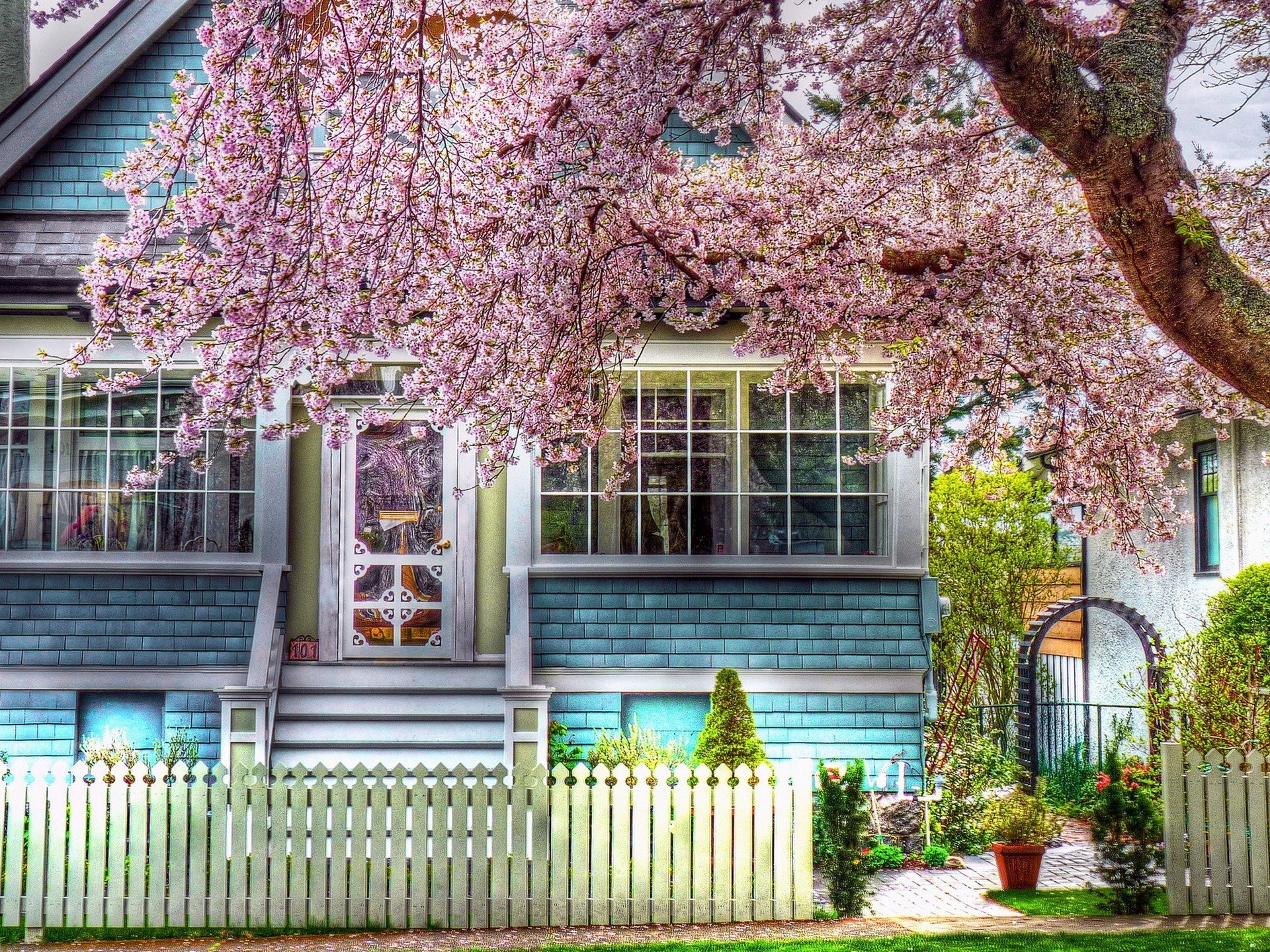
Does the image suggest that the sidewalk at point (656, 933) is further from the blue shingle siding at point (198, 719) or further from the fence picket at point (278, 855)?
the blue shingle siding at point (198, 719)

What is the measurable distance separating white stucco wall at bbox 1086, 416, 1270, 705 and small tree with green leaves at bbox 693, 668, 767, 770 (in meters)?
3.77

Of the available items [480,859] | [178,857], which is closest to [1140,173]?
[480,859]

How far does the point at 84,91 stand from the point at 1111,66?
323 inches

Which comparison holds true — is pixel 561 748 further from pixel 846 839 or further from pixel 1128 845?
pixel 1128 845

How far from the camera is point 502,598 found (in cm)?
957

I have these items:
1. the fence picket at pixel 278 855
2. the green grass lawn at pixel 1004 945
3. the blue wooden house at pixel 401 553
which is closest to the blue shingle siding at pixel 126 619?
the blue wooden house at pixel 401 553

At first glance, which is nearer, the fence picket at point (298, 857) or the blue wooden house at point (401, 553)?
the fence picket at point (298, 857)

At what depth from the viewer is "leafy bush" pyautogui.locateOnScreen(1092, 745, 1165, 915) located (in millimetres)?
7004

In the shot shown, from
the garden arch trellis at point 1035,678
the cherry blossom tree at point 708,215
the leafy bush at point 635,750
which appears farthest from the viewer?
the garden arch trellis at point 1035,678

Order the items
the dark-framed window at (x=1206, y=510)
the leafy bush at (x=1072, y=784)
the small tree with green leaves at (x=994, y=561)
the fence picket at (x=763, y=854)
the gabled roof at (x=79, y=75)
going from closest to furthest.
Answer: the fence picket at (x=763, y=854) < the gabled roof at (x=79, y=75) < the leafy bush at (x=1072, y=784) < the dark-framed window at (x=1206, y=510) < the small tree with green leaves at (x=994, y=561)

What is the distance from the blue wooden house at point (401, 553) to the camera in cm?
906

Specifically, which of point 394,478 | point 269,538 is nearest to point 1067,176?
point 394,478

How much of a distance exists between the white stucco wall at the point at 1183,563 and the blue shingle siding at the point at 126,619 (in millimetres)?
7693

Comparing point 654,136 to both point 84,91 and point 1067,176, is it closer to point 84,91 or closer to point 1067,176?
point 1067,176
